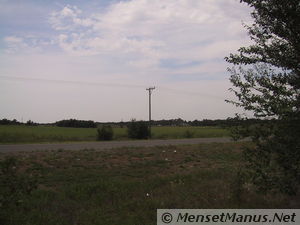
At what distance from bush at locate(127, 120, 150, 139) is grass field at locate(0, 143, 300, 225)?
27.7 m

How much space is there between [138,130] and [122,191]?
32946 millimetres

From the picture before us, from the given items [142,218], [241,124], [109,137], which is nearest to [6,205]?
[142,218]

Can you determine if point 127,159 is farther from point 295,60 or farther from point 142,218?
point 295,60

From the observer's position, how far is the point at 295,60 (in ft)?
13.9

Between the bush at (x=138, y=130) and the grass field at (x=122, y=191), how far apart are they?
2770 centimetres

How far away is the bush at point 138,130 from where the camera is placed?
4147 centimetres

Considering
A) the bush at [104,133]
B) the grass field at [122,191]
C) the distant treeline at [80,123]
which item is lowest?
the grass field at [122,191]

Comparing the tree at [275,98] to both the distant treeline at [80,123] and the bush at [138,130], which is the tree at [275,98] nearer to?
the bush at [138,130]

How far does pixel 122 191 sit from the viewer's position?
27.9 ft

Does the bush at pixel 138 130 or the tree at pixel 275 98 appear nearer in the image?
the tree at pixel 275 98

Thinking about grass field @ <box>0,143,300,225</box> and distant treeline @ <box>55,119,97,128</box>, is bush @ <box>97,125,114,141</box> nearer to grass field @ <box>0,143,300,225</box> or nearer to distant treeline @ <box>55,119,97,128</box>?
grass field @ <box>0,143,300,225</box>

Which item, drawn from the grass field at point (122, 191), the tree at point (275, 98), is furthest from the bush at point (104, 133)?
the tree at point (275, 98)

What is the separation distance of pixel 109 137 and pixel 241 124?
34.8m

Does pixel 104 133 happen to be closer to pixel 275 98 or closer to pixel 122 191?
pixel 122 191
